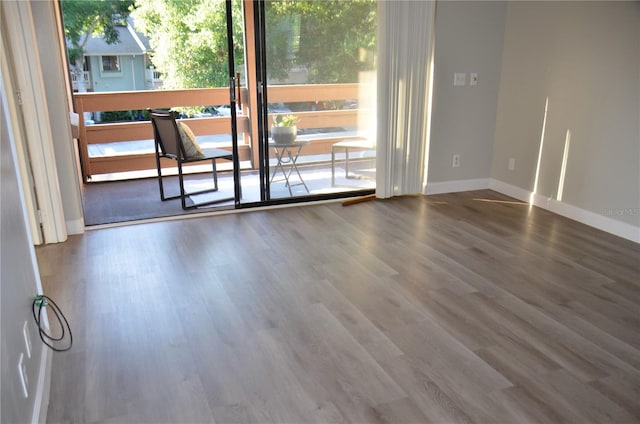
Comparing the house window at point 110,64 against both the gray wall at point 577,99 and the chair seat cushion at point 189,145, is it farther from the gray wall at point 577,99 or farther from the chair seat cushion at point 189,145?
the gray wall at point 577,99

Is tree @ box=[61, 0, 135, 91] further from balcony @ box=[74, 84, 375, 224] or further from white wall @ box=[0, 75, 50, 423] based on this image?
white wall @ box=[0, 75, 50, 423]

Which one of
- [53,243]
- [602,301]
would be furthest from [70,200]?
[602,301]

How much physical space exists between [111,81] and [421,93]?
368 cm

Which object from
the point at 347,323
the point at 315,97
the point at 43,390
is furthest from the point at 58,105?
the point at 347,323

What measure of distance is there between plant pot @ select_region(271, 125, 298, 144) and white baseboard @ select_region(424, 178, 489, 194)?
148 centimetres

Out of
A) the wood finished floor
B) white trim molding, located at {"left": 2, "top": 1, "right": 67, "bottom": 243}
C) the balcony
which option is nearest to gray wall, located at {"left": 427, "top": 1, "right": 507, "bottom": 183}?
the balcony

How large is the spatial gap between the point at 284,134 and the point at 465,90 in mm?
1857

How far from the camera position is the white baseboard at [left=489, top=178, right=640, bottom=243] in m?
3.93

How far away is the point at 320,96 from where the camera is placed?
4.62 meters

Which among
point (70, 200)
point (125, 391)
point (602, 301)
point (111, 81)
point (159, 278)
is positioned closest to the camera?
point (125, 391)

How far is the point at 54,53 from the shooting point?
3688mm

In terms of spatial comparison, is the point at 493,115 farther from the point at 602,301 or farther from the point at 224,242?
the point at 224,242

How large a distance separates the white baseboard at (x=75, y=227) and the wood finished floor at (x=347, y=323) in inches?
5.7

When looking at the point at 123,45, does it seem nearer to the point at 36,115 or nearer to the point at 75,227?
the point at 36,115
